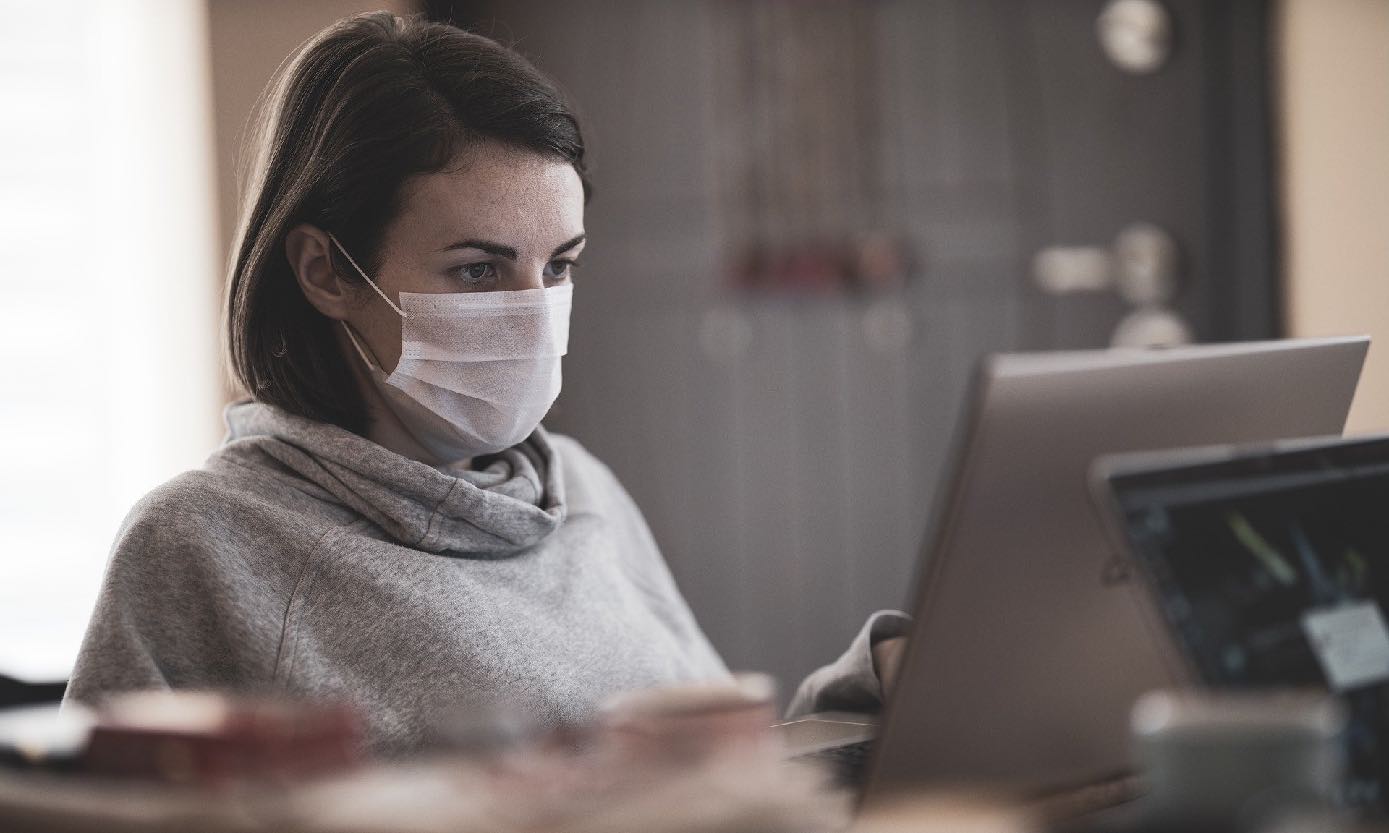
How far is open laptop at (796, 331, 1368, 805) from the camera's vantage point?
2.35 ft

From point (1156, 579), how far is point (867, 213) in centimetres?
205

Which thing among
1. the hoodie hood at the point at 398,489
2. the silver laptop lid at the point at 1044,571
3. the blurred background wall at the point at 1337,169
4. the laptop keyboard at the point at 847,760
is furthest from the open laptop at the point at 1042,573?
the blurred background wall at the point at 1337,169

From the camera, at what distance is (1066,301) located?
99.7 inches

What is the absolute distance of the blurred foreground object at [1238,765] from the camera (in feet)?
1.69

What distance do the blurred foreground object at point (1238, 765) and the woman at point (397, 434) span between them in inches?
24.0

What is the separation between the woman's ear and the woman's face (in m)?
0.01

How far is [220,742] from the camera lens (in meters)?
0.60

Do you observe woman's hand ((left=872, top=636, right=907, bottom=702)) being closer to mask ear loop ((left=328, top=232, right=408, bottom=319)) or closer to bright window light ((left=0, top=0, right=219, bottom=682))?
mask ear loop ((left=328, top=232, right=408, bottom=319))

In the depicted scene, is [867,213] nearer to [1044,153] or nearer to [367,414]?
[1044,153]

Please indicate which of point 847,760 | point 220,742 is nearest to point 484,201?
point 847,760

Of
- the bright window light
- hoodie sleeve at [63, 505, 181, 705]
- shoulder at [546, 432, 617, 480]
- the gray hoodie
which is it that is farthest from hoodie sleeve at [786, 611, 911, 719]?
the bright window light

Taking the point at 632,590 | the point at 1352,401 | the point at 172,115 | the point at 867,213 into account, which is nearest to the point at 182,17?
the point at 172,115

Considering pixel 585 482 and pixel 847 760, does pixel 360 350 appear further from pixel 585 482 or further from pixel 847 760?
pixel 847 760

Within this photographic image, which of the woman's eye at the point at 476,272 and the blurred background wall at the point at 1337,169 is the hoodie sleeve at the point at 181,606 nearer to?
the woman's eye at the point at 476,272
